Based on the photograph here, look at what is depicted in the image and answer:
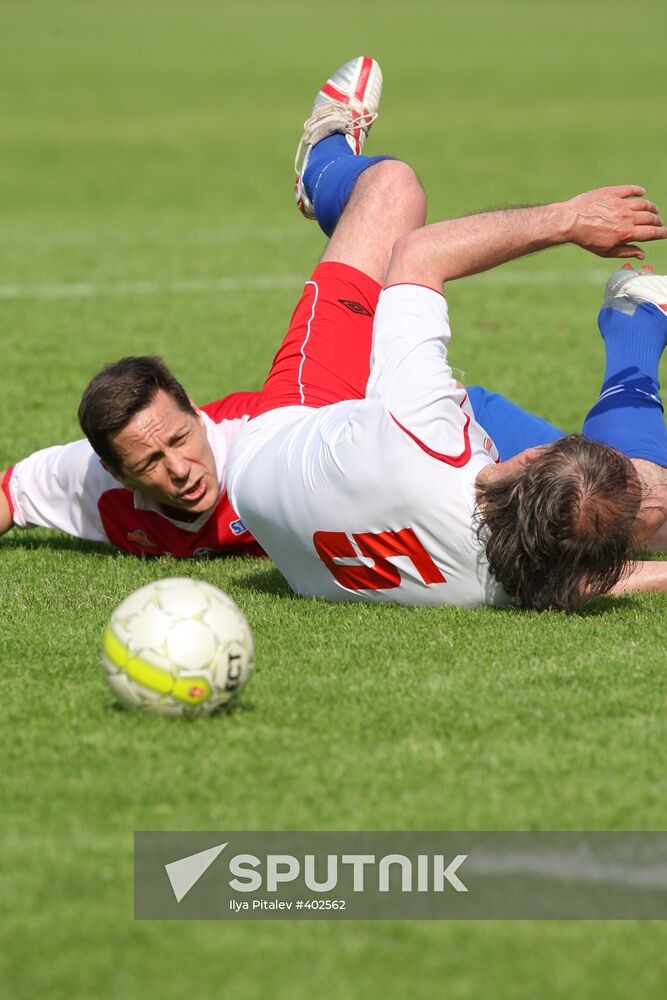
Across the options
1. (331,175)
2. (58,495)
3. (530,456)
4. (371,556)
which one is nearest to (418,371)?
(530,456)

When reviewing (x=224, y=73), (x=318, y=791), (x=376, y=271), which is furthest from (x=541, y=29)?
(x=318, y=791)

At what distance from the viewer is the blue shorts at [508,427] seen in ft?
20.1

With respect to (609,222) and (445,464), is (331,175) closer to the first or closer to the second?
(609,222)

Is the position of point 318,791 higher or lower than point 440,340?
lower

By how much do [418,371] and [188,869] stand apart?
6.92ft

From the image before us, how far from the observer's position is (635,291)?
5.93m

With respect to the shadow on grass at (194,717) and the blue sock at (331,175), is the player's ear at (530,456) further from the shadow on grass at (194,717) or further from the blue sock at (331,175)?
the blue sock at (331,175)

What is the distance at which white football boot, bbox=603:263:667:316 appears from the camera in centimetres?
589

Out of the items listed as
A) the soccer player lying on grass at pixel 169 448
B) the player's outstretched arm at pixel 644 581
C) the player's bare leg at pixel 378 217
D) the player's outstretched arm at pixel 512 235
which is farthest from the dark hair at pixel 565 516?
the player's bare leg at pixel 378 217

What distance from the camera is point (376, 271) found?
6.07m

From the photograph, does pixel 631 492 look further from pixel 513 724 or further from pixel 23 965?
pixel 23 965

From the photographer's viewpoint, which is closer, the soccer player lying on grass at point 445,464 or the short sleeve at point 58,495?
the soccer player lying on grass at point 445,464

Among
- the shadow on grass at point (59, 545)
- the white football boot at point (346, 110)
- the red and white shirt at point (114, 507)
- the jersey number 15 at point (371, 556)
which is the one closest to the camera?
the jersey number 15 at point (371, 556)

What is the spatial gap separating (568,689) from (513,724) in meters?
0.33
